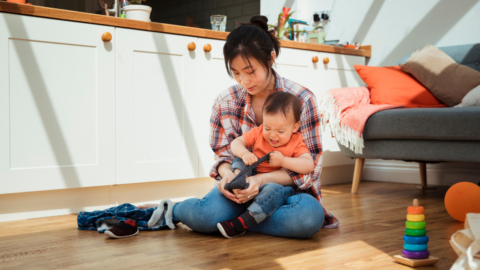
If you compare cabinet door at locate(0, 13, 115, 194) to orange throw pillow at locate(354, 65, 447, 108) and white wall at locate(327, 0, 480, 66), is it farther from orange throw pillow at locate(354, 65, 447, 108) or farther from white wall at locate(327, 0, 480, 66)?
white wall at locate(327, 0, 480, 66)

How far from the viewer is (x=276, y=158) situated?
1.49 metres

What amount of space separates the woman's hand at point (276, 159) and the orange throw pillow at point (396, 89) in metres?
1.35

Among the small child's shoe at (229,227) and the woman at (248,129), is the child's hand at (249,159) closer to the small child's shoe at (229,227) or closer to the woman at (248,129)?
the woman at (248,129)

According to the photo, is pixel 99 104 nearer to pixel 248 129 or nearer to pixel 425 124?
pixel 248 129

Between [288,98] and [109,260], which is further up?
[288,98]

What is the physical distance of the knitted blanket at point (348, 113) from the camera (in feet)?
8.07

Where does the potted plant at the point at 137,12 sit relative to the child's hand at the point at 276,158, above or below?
above

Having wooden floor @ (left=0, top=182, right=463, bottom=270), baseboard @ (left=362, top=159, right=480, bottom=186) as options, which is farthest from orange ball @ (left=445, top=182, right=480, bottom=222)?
baseboard @ (left=362, top=159, right=480, bottom=186)

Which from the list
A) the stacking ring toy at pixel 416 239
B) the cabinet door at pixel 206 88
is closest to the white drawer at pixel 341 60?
the cabinet door at pixel 206 88

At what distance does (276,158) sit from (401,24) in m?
2.10

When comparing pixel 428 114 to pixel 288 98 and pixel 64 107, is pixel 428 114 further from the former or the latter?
pixel 64 107

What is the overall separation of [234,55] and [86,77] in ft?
2.87

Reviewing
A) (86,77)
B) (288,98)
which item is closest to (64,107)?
(86,77)

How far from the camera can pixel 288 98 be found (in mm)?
1504
